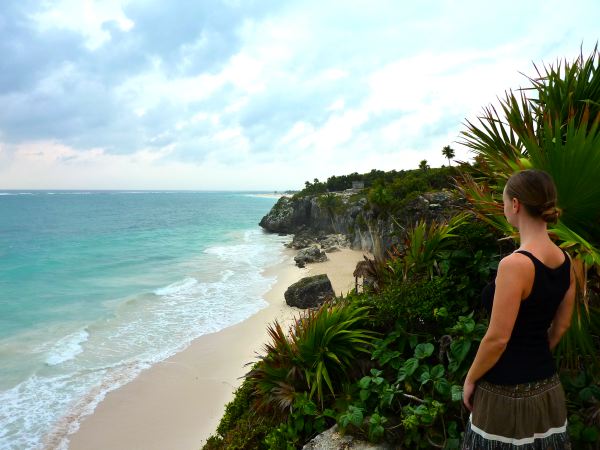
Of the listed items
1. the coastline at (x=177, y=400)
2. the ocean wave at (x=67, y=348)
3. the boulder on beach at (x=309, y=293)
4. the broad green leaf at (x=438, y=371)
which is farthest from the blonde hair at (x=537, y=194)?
the boulder on beach at (x=309, y=293)

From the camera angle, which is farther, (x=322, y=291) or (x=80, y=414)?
(x=322, y=291)

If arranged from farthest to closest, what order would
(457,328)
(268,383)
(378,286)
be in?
1. (378,286)
2. (268,383)
3. (457,328)

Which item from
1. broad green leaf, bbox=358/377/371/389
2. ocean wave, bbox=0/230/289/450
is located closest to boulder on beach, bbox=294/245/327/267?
ocean wave, bbox=0/230/289/450

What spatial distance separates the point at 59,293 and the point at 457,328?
23.8m

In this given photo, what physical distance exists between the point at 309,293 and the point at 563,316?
1511cm

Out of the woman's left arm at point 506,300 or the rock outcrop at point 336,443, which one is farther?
the rock outcrop at point 336,443

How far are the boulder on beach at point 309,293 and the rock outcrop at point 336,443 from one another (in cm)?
1321

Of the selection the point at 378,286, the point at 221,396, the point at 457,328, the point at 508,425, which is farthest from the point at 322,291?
the point at 508,425

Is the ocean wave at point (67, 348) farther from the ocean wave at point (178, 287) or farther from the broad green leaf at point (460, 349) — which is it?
the broad green leaf at point (460, 349)

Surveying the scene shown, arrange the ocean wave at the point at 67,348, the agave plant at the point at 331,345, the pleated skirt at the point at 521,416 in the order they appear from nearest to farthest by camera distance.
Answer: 1. the pleated skirt at the point at 521,416
2. the agave plant at the point at 331,345
3. the ocean wave at the point at 67,348

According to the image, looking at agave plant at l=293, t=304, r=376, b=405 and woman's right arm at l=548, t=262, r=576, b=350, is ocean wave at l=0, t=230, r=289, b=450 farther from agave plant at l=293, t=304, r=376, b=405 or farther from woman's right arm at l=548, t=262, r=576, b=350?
woman's right arm at l=548, t=262, r=576, b=350

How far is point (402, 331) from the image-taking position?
4148mm

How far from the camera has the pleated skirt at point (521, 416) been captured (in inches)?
78.6

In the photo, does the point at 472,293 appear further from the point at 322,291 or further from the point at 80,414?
the point at 322,291
